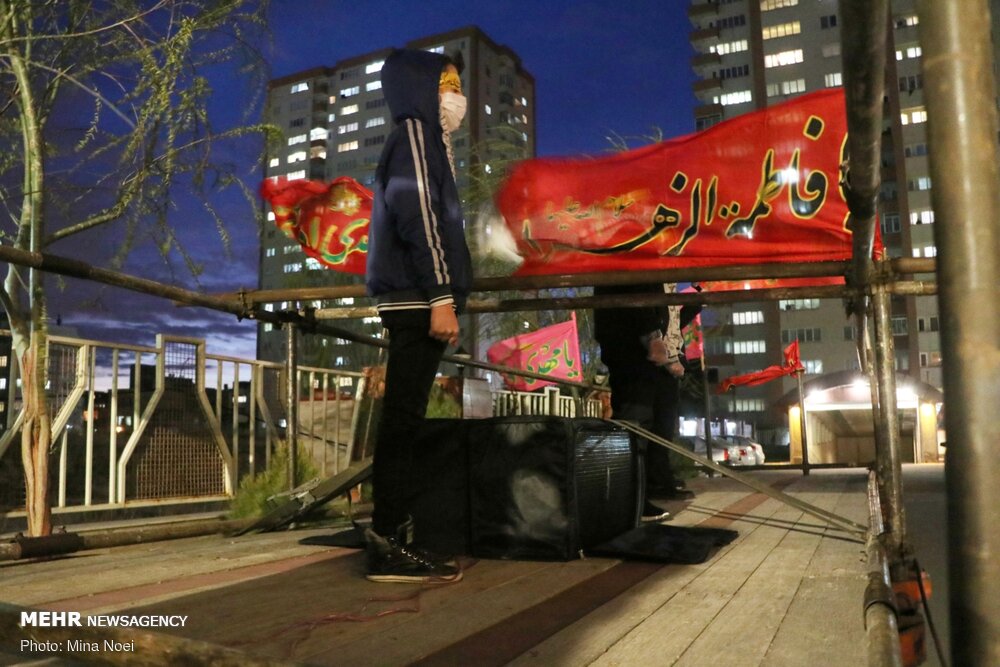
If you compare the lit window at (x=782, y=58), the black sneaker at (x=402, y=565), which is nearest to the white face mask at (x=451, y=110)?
the black sneaker at (x=402, y=565)

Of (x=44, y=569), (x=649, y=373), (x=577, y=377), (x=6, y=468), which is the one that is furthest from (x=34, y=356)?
(x=577, y=377)

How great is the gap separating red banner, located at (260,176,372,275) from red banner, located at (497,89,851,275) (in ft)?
4.18

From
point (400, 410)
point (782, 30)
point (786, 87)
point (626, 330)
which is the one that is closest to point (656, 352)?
point (626, 330)

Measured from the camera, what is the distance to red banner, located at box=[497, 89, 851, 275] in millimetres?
3477

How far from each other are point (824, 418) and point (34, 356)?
2594 cm

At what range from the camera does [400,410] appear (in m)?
2.46

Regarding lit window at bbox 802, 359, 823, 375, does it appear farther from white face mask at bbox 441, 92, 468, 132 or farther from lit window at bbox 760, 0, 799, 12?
white face mask at bbox 441, 92, 468, 132

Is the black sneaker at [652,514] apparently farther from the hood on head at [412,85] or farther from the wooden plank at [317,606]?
the hood on head at [412,85]

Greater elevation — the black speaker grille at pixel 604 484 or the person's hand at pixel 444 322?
the person's hand at pixel 444 322

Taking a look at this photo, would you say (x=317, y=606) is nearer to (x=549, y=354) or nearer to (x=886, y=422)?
(x=886, y=422)

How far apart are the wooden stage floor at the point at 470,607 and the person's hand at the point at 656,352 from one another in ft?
4.65

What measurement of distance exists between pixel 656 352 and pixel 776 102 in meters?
56.5

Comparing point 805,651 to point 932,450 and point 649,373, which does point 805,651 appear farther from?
point 932,450

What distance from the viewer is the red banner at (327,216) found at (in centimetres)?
489
